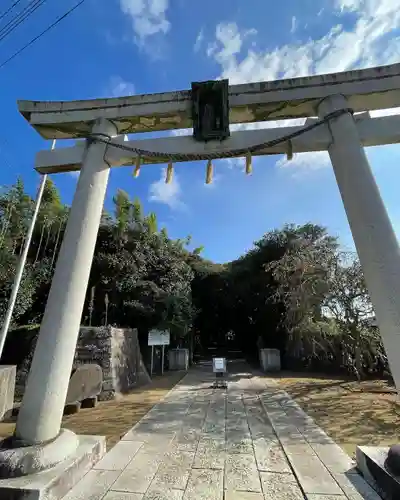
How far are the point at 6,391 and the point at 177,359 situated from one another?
7551mm

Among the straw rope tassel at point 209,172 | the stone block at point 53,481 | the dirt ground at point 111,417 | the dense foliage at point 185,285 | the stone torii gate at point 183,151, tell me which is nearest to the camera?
the stone block at point 53,481

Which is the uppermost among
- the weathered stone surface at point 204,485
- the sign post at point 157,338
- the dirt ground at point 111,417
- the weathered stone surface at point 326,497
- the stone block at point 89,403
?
the sign post at point 157,338

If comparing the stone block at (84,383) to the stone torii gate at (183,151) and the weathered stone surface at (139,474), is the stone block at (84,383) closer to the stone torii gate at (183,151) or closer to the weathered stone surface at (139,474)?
the weathered stone surface at (139,474)

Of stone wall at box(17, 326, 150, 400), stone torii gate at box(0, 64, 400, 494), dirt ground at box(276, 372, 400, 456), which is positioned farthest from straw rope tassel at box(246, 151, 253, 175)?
stone wall at box(17, 326, 150, 400)

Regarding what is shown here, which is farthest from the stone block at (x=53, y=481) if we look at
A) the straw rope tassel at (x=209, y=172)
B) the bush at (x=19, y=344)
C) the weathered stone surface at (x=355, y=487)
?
the bush at (x=19, y=344)

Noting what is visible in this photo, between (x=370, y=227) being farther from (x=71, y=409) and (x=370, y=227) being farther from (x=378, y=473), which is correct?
(x=71, y=409)

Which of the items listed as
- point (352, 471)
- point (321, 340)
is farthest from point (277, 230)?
point (352, 471)

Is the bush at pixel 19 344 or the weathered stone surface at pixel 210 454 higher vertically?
the bush at pixel 19 344

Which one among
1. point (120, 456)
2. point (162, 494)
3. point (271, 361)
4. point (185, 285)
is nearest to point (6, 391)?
point (120, 456)

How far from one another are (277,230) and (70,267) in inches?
471

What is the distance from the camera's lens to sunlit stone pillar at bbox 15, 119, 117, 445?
2.39 metres

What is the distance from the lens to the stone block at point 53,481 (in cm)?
188

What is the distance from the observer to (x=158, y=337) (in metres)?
10.1

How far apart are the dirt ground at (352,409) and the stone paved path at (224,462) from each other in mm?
218
